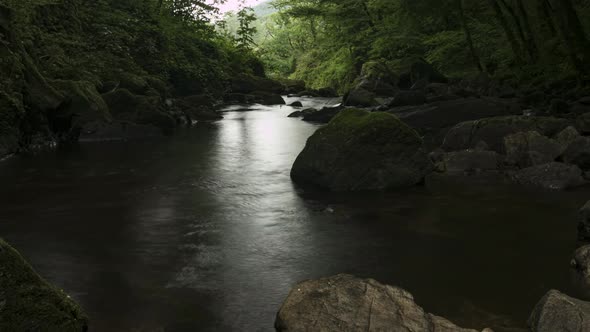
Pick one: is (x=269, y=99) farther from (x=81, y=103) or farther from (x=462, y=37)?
(x=81, y=103)

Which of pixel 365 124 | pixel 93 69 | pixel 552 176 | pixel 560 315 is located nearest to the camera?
pixel 560 315

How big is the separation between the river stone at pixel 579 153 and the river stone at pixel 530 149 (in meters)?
0.15

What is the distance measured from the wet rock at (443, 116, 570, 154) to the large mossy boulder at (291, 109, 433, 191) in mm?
2870

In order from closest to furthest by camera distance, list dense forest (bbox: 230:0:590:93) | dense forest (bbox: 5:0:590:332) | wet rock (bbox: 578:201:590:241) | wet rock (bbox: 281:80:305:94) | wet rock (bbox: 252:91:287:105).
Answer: dense forest (bbox: 5:0:590:332) → wet rock (bbox: 578:201:590:241) → dense forest (bbox: 230:0:590:93) → wet rock (bbox: 252:91:287:105) → wet rock (bbox: 281:80:305:94)

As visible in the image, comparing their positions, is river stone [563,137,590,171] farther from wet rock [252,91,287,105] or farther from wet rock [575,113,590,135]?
wet rock [252,91,287,105]

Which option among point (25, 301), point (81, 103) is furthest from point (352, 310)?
point (81, 103)

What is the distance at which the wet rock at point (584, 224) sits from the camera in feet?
22.6

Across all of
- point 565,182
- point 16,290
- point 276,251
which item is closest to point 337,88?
point 565,182

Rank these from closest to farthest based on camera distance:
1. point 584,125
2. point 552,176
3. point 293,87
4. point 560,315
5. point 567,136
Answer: point 560,315 < point 552,176 < point 567,136 < point 584,125 < point 293,87

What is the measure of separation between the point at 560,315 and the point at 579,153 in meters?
7.14

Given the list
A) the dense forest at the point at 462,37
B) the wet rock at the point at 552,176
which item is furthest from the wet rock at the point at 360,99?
the wet rock at the point at 552,176

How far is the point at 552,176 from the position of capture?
979cm

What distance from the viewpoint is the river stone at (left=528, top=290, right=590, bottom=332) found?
4.22 metres

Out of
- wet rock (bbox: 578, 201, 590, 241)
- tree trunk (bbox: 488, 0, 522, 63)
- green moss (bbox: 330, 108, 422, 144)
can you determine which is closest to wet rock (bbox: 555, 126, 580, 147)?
green moss (bbox: 330, 108, 422, 144)
